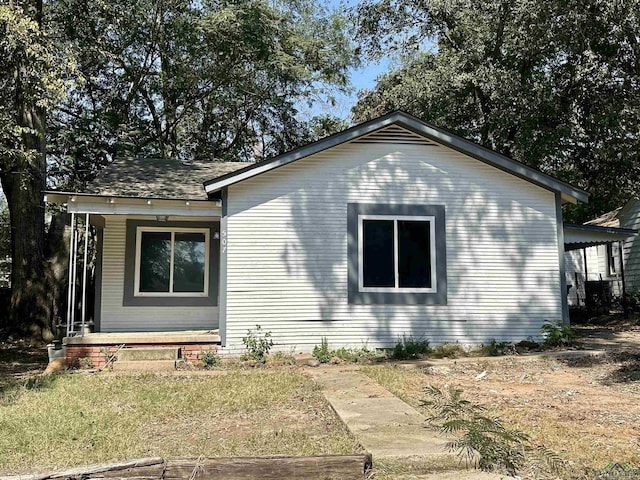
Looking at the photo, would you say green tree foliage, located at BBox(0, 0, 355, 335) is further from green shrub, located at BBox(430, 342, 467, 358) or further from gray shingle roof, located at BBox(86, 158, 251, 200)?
green shrub, located at BBox(430, 342, 467, 358)

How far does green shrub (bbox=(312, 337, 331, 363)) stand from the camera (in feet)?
32.4

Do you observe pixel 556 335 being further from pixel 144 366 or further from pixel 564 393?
pixel 144 366

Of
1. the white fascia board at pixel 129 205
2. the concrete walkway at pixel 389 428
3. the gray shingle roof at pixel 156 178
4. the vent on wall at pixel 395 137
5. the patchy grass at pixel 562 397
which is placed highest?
the vent on wall at pixel 395 137

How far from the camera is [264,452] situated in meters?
4.45

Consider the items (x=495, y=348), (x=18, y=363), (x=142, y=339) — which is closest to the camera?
(x=142, y=339)

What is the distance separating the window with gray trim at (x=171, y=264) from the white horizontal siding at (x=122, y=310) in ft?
0.40

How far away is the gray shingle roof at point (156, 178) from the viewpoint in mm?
10594

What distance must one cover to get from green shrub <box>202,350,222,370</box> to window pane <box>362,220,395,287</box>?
3.08 m

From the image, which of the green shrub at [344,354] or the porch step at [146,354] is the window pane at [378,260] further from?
the porch step at [146,354]

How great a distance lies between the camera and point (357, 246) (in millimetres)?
10414

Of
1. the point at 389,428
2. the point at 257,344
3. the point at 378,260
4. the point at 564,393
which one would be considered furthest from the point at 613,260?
the point at 389,428

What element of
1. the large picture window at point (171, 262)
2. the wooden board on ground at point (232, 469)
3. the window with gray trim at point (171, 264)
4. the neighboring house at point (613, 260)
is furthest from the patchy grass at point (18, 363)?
the neighboring house at point (613, 260)

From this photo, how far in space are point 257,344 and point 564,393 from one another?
5.23 meters

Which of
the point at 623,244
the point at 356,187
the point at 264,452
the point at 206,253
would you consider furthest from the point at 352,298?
the point at 623,244
